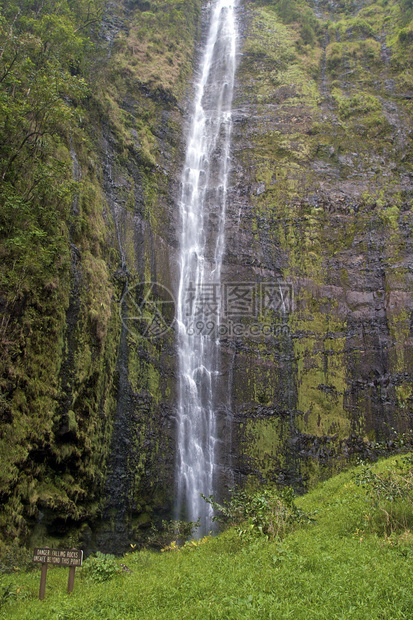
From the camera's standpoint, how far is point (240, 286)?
72.0ft

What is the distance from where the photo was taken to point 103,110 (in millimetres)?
21734

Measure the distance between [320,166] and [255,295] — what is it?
855 cm

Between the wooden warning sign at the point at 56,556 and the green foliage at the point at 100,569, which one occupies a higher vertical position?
the wooden warning sign at the point at 56,556

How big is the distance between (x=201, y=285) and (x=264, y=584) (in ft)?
53.1

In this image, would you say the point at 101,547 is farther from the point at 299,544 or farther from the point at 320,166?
the point at 320,166

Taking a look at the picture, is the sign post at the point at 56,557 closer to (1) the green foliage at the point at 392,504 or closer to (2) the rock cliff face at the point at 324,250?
(1) the green foliage at the point at 392,504

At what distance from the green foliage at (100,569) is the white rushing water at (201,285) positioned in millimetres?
8255

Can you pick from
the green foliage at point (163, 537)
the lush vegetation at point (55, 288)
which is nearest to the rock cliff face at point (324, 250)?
the green foliage at point (163, 537)

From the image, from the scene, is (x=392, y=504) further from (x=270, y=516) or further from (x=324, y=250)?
(x=324, y=250)

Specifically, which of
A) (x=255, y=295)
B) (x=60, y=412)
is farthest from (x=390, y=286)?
(x=60, y=412)

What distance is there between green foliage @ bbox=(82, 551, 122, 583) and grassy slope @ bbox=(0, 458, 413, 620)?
6.5 inches

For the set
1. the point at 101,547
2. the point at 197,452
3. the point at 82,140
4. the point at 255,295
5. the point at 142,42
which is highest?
the point at 142,42

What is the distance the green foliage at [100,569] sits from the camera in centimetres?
885

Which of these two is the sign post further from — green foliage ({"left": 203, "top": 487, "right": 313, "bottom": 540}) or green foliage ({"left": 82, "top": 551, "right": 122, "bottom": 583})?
green foliage ({"left": 203, "top": 487, "right": 313, "bottom": 540})
